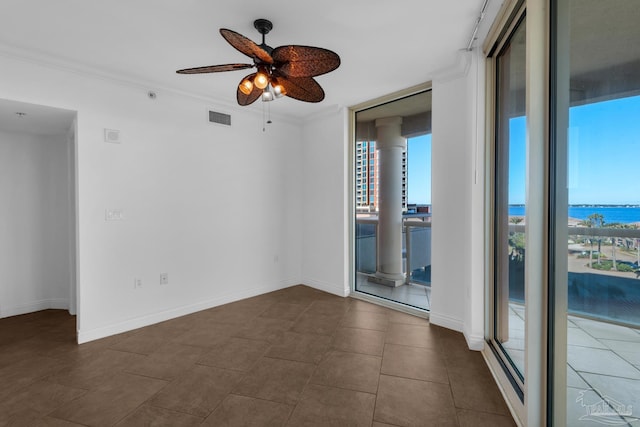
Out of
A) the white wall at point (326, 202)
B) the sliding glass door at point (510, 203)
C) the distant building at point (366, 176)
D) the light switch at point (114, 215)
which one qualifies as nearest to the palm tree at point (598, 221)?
the sliding glass door at point (510, 203)

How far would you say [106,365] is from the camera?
2.45 metres

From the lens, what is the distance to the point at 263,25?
2.19 m

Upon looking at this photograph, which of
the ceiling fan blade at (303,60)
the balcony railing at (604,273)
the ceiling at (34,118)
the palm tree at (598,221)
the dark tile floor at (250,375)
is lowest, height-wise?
the dark tile floor at (250,375)

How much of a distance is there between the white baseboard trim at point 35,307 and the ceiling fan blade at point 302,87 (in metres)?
4.12

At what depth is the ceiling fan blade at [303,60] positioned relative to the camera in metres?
1.68

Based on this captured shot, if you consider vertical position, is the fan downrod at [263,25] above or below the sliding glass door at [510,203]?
above

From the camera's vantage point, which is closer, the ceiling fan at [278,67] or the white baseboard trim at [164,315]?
the ceiling fan at [278,67]

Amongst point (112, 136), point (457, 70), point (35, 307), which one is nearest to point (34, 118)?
point (112, 136)

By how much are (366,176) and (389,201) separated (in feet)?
1.71

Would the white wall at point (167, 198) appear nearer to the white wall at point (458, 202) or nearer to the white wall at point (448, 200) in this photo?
the white wall at point (448, 200)

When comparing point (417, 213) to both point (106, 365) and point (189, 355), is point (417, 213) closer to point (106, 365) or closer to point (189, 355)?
point (189, 355)

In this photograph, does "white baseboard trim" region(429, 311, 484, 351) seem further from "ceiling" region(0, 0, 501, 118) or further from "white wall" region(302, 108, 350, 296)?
"ceiling" region(0, 0, 501, 118)

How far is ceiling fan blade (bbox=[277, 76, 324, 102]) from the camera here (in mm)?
2078

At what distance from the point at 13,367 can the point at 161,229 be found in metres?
1.64
